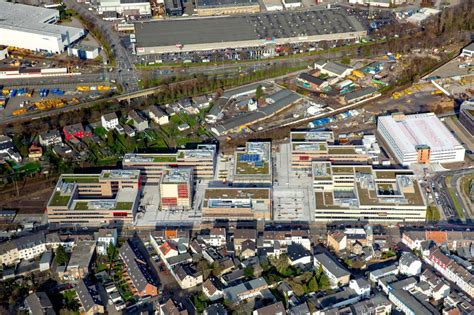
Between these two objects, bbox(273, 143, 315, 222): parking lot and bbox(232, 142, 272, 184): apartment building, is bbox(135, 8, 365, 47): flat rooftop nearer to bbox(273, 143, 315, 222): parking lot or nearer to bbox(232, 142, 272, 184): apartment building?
bbox(232, 142, 272, 184): apartment building

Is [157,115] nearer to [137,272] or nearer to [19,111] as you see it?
[19,111]

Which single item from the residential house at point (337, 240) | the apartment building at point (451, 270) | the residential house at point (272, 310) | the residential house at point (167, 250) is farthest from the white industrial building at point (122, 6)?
the residential house at point (272, 310)

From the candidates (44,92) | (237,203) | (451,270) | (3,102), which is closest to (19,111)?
(3,102)

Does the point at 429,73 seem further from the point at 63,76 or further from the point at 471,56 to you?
the point at 63,76

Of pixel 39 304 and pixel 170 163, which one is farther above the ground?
pixel 170 163

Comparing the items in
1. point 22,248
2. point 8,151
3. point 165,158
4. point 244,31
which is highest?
point 244,31

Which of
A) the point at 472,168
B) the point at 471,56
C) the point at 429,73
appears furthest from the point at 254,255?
the point at 471,56
